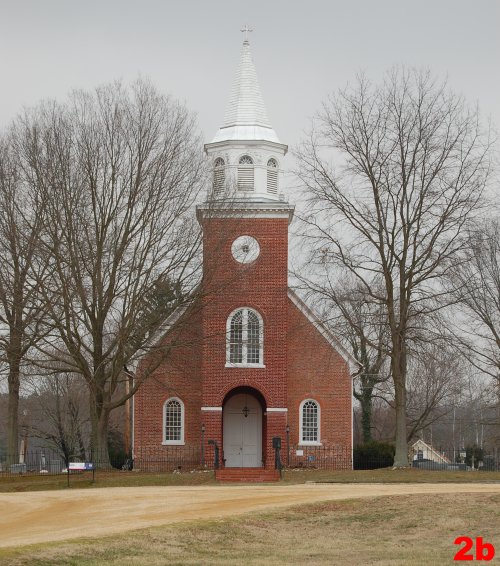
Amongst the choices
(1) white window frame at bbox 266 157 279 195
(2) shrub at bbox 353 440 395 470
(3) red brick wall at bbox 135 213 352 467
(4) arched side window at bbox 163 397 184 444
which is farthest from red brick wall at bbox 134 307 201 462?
(2) shrub at bbox 353 440 395 470

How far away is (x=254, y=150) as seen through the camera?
150 feet

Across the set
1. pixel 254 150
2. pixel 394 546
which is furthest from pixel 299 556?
pixel 254 150

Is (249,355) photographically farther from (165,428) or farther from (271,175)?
(271,175)

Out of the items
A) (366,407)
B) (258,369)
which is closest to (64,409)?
(366,407)

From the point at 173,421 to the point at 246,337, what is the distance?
16.2ft

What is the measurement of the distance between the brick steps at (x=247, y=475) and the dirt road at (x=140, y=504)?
168 inches

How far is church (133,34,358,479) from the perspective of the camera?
45.4 metres

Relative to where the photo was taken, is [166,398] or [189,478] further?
[166,398]

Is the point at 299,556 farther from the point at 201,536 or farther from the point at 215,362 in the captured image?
the point at 215,362

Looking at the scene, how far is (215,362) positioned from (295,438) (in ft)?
15.4

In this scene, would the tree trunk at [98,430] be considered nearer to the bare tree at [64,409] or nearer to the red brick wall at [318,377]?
the red brick wall at [318,377]

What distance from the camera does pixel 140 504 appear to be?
2841 cm

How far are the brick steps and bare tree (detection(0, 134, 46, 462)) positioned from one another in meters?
8.59

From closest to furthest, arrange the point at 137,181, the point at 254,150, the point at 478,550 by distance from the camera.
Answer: the point at 478,550
the point at 137,181
the point at 254,150
